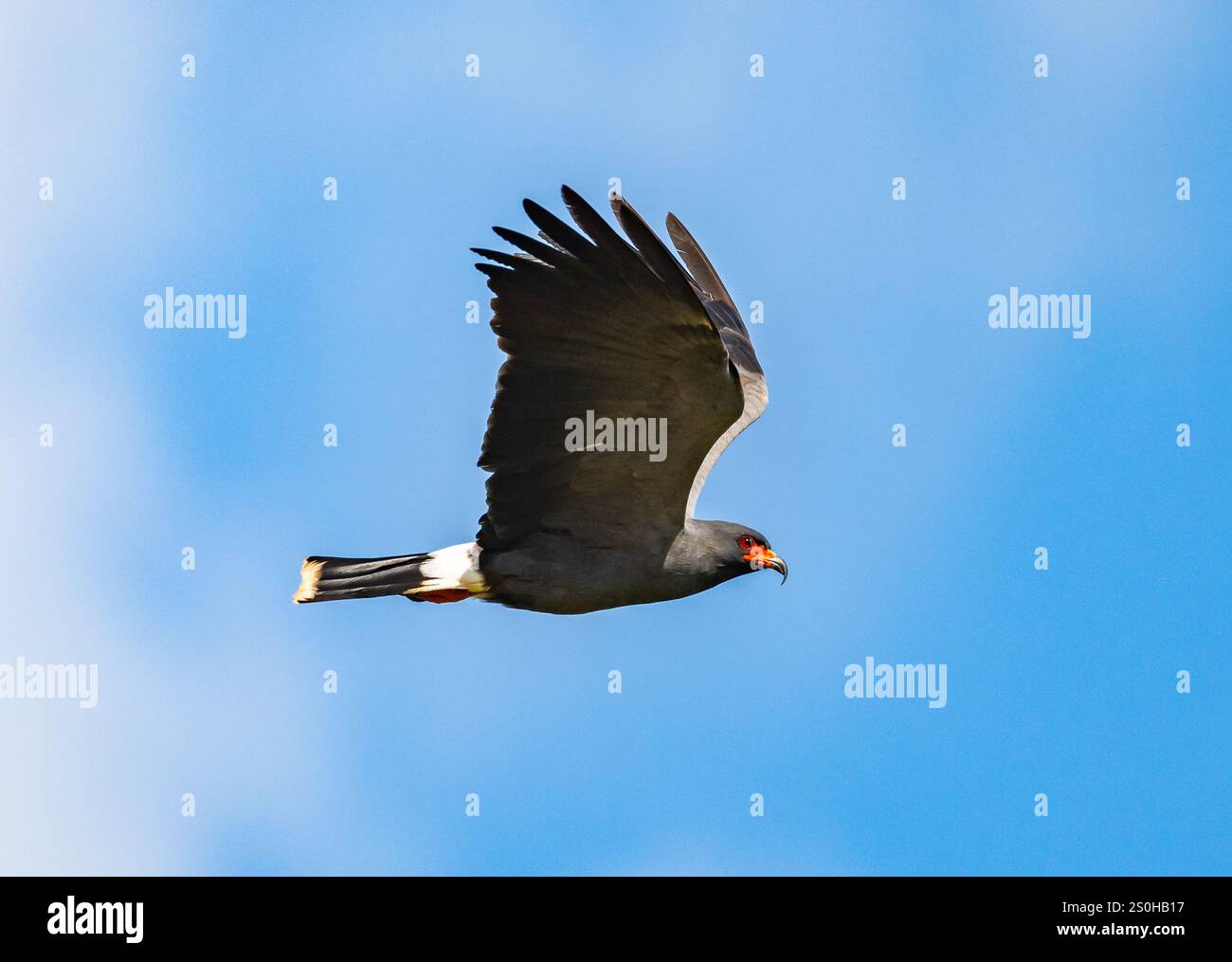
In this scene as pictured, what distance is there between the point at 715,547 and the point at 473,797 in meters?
3.56

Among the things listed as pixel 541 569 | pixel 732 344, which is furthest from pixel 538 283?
pixel 732 344

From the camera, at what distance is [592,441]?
990 centimetres

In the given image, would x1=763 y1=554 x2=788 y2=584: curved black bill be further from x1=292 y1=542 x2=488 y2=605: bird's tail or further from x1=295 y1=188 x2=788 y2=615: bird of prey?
x1=292 y1=542 x2=488 y2=605: bird's tail

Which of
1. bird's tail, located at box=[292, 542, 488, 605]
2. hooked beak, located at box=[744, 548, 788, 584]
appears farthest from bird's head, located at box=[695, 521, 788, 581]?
bird's tail, located at box=[292, 542, 488, 605]

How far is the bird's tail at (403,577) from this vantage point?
10.3m

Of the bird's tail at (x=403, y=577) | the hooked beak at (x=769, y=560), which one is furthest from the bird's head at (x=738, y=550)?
the bird's tail at (x=403, y=577)

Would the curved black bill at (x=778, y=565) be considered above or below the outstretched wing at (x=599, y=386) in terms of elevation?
below

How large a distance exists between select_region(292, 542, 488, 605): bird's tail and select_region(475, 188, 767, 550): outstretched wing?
0.82 ft

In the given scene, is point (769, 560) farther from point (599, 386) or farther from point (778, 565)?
point (599, 386)

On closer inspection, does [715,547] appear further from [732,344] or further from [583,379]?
[732,344]

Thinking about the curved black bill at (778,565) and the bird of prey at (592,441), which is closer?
the bird of prey at (592,441)

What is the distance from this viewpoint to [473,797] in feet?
41.7

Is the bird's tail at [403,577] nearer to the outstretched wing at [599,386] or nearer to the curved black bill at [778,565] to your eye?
the outstretched wing at [599,386]

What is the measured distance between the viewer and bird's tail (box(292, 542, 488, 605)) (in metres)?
10.3
